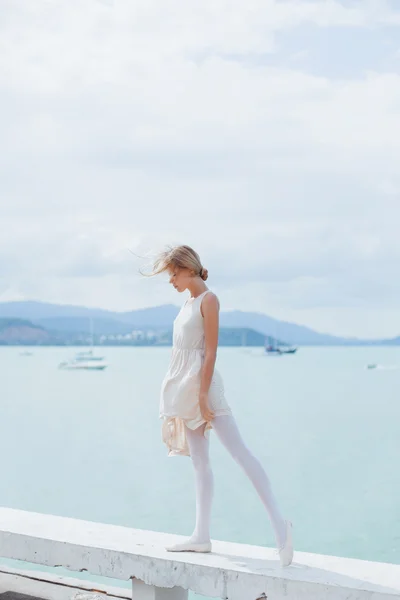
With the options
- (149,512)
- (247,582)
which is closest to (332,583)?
(247,582)

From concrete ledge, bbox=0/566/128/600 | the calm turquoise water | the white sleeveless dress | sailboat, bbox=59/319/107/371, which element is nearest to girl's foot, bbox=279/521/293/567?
the white sleeveless dress

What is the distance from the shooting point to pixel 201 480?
309 centimetres

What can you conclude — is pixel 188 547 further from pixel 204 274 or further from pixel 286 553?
pixel 204 274

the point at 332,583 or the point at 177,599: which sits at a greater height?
the point at 332,583

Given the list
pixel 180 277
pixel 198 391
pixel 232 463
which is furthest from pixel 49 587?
pixel 232 463

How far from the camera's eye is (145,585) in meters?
3.03

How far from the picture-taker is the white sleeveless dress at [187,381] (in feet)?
10.0

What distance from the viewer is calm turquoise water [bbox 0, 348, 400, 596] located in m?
15.9

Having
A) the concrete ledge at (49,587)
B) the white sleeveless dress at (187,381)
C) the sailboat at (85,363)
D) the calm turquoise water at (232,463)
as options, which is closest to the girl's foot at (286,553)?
the white sleeveless dress at (187,381)

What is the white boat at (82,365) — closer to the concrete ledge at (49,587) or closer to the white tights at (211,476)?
the concrete ledge at (49,587)

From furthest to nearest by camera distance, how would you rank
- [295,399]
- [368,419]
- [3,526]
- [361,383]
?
[361,383] → [295,399] → [368,419] → [3,526]

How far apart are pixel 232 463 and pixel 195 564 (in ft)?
63.3

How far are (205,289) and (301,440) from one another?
87.1 feet

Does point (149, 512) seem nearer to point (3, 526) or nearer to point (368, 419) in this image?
point (3, 526)
